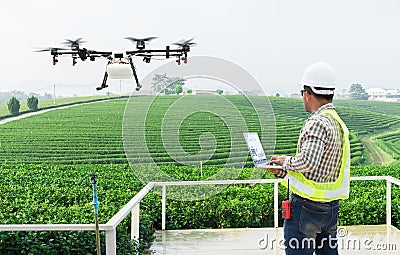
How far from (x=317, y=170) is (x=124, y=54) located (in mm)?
2660

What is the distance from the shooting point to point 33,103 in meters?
23.2

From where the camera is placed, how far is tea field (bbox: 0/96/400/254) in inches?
203

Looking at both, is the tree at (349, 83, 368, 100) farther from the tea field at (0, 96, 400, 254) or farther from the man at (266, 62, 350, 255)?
the man at (266, 62, 350, 255)

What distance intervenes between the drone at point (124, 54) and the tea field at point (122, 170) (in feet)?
1.02

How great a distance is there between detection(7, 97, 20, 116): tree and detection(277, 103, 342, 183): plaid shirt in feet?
69.1

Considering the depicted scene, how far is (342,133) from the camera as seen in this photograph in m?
2.80

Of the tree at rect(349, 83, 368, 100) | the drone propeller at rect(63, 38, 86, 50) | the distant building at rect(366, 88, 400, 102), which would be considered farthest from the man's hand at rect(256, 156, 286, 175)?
the distant building at rect(366, 88, 400, 102)

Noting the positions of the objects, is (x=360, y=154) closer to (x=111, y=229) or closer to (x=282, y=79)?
(x=282, y=79)

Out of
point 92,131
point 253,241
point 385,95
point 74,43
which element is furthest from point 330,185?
point 385,95

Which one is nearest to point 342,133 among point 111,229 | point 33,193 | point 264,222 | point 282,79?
point 111,229

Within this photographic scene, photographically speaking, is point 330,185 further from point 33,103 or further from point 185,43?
point 33,103

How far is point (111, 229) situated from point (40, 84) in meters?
21.4

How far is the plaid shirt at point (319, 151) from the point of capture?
269 centimetres

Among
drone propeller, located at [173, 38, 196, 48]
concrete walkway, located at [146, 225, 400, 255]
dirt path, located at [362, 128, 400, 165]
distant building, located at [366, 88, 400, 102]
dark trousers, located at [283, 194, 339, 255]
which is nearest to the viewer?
dark trousers, located at [283, 194, 339, 255]
